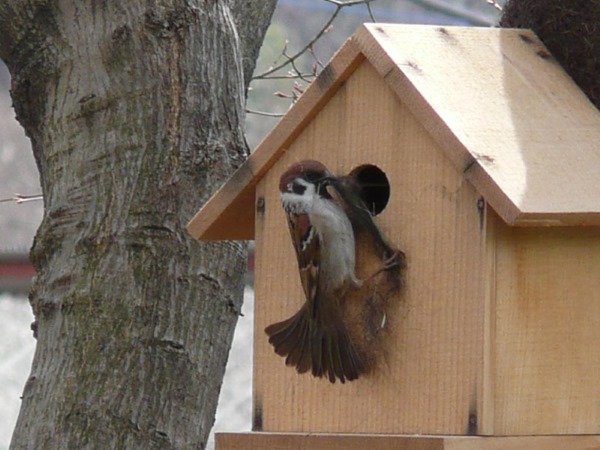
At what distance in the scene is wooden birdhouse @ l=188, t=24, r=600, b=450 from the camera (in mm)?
2438

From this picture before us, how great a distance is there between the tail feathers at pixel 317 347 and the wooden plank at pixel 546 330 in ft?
0.96

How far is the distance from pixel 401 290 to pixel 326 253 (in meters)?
0.15

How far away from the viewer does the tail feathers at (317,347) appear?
8.52ft

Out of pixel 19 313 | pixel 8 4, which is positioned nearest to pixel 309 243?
pixel 8 4

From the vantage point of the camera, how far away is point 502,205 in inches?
92.7

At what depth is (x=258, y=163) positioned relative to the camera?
281 cm

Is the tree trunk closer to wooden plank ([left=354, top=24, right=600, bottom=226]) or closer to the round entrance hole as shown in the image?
wooden plank ([left=354, top=24, right=600, bottom=226])

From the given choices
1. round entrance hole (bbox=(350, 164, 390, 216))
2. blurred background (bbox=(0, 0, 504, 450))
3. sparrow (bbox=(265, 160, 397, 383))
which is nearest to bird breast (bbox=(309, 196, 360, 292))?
sparrow (bbox=(265, 160, 397, 383))

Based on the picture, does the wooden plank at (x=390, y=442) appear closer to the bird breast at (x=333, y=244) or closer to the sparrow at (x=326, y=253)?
the sparrow at (x=326, y=253)

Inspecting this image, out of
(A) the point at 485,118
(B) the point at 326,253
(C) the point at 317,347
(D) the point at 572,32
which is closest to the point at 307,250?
(B) the point at 326,253

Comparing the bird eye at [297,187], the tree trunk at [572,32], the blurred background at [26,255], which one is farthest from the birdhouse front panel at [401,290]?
the blurred background at [26,255]

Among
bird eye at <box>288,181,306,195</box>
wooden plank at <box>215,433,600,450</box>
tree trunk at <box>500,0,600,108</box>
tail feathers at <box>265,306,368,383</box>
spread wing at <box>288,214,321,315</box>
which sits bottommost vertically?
wooden plank at <box>215,433,600,450</box>

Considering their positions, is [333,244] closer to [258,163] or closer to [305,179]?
[305,179]

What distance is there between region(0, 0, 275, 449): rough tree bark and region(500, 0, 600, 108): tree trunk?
0.70 meters
